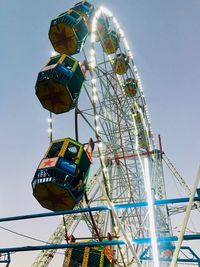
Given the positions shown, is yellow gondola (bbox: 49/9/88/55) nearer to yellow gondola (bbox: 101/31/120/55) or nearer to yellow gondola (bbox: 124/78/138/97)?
yellow gondola (bbox: 101/31/120/55)

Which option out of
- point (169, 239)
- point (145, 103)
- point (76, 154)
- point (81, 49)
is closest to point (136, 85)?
point (145, 103)

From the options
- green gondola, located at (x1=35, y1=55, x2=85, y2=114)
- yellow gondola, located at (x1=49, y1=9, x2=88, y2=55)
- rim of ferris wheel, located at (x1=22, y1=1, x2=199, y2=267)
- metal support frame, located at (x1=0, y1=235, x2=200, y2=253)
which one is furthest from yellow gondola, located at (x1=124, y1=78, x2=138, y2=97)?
metal support frame, located at (x1=0, y1=235, x2=200, y2=253)

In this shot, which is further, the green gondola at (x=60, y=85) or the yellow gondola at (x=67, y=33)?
the yellow gondola at (x=67, y=33)

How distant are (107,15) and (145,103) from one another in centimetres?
690

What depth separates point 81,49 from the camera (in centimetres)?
1424

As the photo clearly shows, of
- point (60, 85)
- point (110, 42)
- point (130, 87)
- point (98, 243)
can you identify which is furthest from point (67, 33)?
point (98, 243)

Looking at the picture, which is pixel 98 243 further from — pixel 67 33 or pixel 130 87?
pixel 130 87

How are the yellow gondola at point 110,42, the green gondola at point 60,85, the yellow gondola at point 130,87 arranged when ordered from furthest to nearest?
the yellow gondola at point 130,87
the yellow gondola at point 110,42
the green gondola at point 60,85

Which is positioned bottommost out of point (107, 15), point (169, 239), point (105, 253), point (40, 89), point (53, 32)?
point (169, 239)

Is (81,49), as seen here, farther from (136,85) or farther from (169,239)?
(169,239)

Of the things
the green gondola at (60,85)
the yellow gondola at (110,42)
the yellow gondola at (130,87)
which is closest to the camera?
the green gondola at (60,85)

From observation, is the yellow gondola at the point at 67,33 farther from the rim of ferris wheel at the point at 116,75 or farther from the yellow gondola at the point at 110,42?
the yellow gondola at the point at 110,42

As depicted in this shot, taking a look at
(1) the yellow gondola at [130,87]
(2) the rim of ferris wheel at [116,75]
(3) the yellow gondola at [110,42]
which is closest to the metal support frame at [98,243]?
(2) the rim of ferris wheel at [116,75]

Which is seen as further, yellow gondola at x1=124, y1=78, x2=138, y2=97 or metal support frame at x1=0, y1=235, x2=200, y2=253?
yellow gondola at x1=124, y1=78, x2=138, y2=97
